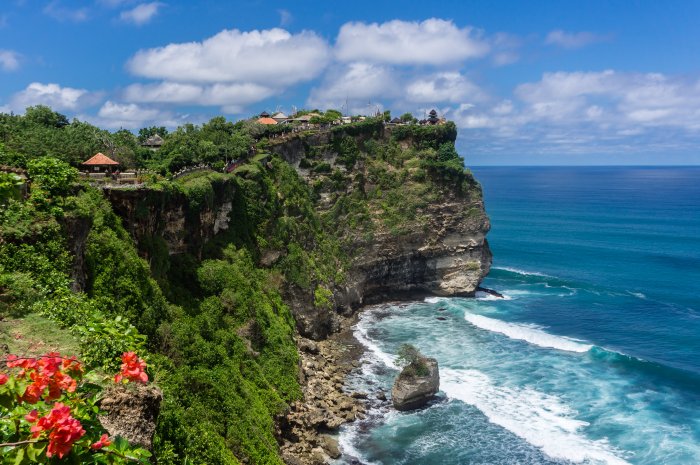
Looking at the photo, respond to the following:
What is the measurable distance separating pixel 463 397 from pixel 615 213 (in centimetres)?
12366

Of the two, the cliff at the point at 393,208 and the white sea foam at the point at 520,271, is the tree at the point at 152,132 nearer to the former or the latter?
the cliff at the point at 393,208

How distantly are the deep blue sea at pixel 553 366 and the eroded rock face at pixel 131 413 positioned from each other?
25.0 m

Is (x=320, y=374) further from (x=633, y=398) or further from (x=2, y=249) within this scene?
(x=2, y=249)

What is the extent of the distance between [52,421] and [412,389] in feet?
117

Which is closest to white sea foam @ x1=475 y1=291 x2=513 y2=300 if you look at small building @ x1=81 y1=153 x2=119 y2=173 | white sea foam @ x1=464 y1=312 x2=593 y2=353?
white sea foam @ x1=464 y1=312 x2=593 y2=353

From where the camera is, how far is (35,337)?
14.4 m

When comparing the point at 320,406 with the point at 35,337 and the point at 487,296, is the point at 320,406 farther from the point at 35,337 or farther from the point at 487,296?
the point at 487,296

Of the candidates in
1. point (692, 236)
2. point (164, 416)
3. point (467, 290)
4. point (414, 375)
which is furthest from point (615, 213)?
point (164, 416)

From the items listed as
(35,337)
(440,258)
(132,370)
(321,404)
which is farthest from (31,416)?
(440,258)

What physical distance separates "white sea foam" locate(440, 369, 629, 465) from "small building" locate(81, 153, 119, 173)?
98.5 ft

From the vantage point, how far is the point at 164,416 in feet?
61.6

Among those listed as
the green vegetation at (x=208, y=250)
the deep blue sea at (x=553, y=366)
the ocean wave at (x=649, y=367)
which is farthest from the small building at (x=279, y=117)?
the ocean wave at (x=649, y=367)

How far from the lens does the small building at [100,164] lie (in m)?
33.6

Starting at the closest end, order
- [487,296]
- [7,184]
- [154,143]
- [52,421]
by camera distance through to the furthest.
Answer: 1. [52,421]
2. [7,184]
3. [154,143]
4. [487,296]
